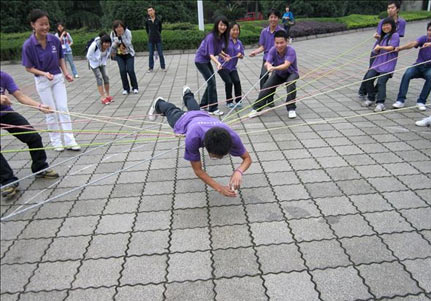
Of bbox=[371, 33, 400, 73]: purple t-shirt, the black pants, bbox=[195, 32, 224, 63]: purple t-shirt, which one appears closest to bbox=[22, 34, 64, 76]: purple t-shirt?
the black pants

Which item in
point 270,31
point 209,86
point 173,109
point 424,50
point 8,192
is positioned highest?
point 270,31

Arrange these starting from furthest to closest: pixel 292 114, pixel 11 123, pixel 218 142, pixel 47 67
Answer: pixel 292 114
pixel 47 67
pixel 11 123
pixel 218 142

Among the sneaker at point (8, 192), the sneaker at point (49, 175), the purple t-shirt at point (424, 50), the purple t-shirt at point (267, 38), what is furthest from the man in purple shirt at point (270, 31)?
the sneaker at point (8, 192)

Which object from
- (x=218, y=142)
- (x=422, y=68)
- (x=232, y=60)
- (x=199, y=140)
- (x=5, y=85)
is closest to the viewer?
(x=218, y=142)

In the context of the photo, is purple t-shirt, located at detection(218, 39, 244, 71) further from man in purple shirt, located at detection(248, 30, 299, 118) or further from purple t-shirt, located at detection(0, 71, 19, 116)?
purple t-shirt, located at detection(0, 71, 19, 116)

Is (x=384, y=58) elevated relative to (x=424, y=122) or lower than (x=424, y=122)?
elevated

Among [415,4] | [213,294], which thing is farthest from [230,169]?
A: [415,4]

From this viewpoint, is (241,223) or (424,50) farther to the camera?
(424,50)

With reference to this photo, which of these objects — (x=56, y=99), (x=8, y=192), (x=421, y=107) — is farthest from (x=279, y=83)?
(x=8, y=192)

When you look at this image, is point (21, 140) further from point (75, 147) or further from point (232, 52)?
point (232, 52)

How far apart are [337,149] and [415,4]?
1524 inches

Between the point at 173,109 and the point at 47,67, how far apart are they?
5.84 ft

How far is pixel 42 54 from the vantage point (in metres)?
4.34

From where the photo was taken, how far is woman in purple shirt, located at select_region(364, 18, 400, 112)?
227 inches
